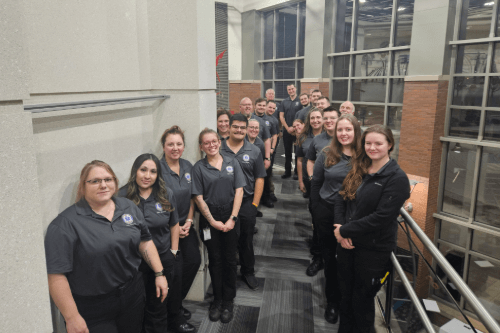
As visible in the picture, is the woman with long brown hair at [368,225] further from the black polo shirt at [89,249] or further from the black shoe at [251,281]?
the black polo shirt at [89,249]

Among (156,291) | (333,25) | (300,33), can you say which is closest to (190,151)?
(156,291)

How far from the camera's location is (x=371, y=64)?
855cm

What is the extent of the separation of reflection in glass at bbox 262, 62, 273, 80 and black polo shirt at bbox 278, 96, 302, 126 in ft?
13.5

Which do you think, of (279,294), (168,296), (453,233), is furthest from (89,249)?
(453,233)

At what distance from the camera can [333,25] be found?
9109mm

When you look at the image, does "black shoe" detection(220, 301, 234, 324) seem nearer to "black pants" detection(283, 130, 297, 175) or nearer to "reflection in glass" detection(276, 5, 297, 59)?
"black pants" detection(283, 130, 297, 175)

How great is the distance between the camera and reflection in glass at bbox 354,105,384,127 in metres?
8.52

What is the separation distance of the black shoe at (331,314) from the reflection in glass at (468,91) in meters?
6.30

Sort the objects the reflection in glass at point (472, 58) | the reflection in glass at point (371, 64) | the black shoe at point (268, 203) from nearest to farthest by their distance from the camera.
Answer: the black shoe at point (268, 203)
the reflection in glass at point (472, 58)
the reflection in glass at point (371, 64)

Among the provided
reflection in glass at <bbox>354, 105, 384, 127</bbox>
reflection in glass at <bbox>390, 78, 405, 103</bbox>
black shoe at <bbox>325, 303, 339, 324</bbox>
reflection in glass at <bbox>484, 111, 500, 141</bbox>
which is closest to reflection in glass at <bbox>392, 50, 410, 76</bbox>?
reflection in glass at <bbox>390, 78, 405, 103</bbox>

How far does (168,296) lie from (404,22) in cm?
790

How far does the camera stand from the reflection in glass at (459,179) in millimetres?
7465

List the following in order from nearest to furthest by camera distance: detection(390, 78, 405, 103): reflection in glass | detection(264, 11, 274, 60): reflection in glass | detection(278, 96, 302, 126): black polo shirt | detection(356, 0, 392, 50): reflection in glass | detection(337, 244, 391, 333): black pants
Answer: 1. detection(337, 244, 391, 333): black pants
2. detection(278, 96, 302, 126): black polo shirt
3. detection(390, 78, 405, 103): reflection in glass
4. detection(356, 0, 392, 50): reflection in glass
5. detection(264, 11, 274, 60): reflection in glass

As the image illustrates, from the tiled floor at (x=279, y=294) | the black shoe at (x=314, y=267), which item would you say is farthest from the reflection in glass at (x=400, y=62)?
the black shoe at (x=314, y=267)
